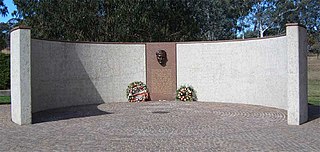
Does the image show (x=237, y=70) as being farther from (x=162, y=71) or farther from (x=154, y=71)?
(x=154, y=71)

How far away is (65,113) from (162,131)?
15.1ft

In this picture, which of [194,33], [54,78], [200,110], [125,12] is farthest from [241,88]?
[194,33]

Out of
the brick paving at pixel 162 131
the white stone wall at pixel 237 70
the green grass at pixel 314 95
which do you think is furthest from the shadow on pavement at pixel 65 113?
the green grass at pixel 314 95

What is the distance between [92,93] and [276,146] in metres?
9.54

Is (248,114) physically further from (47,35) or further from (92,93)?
(47,35)

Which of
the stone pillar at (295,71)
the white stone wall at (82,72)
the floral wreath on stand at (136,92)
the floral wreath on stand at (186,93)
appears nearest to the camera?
the stone pillar at (295,71)

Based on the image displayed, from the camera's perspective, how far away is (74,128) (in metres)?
8.98

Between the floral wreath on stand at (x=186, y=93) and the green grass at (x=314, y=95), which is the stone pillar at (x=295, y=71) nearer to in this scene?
the green grass at (x=314, y=95)

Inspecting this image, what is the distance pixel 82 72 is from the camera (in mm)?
14625

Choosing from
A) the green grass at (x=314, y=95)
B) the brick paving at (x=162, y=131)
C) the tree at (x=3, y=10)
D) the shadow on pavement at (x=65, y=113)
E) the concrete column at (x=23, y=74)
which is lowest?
the brick paving at (x=162, y=131)

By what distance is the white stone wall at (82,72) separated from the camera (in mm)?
12668

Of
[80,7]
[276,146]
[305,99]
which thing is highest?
[80,7]

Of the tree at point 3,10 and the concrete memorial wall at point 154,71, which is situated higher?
the tree at point 3,10

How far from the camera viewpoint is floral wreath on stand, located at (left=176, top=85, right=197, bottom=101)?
15.4 meters
